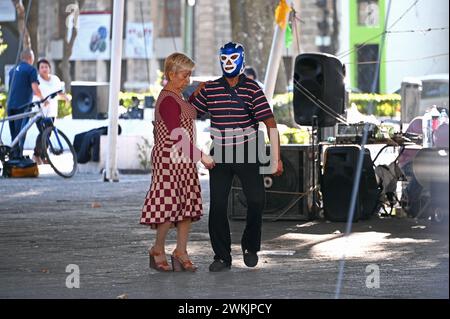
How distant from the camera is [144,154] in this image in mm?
21906

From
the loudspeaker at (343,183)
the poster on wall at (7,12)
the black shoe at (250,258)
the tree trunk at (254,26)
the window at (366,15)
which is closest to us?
the black shoe at (250,258)

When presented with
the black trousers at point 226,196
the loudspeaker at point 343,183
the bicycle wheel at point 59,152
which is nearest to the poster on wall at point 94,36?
the bicycle wheel at point 59,152

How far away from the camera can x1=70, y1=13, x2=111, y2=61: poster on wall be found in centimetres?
6362

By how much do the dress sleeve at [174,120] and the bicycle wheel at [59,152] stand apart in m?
9.86

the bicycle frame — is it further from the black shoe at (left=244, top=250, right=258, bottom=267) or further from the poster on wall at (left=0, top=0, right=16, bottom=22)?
the poster on wall at (left=0, top=0, right=16, bottom=22)

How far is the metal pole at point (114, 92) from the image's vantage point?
738 inches

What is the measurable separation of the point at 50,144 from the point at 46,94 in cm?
143

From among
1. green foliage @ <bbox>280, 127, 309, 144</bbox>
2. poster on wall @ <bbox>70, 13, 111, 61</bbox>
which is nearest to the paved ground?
green foliage @ <bbox>280, 127, 309, 144</bbox>

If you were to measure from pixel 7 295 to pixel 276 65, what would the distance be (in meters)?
9.56

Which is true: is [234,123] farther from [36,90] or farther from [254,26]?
[254,26]

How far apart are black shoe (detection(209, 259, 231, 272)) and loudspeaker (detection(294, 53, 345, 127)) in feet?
14.9

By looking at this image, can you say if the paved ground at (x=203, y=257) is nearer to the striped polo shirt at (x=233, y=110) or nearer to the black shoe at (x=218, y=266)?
the black shoe at (x=218, y=266)

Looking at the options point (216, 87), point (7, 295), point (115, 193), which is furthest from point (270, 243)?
point (115, 193)

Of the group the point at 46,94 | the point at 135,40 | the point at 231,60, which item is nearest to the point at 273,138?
the point at 231,60
